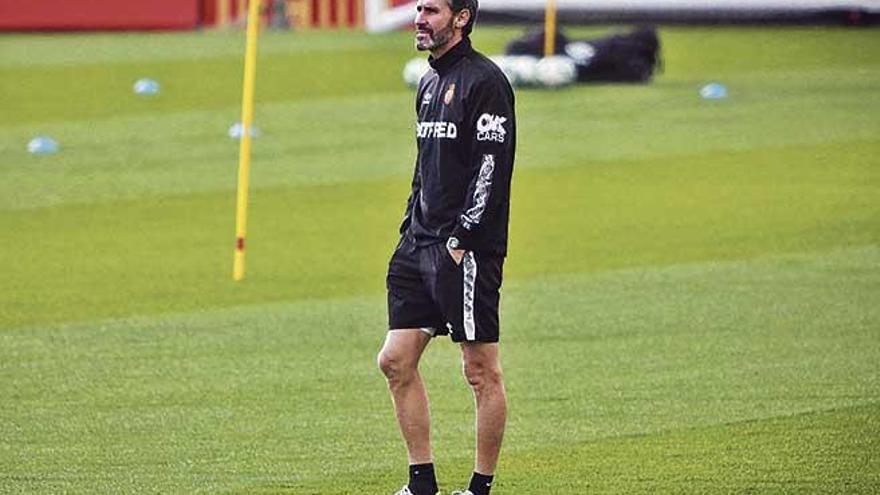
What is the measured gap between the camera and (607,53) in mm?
28734

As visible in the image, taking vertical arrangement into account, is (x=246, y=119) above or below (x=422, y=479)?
above

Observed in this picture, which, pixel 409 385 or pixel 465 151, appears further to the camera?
pixel 409 385

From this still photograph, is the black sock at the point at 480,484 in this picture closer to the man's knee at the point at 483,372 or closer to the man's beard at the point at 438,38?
the man's knee at the point at 483,372

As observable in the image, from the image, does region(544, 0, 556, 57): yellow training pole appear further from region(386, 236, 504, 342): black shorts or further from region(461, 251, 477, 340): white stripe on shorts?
region(461, 251, 477, 340): white stripe on shorts

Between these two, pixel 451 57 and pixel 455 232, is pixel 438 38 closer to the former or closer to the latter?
pixel 451 57

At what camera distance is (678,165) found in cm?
2220

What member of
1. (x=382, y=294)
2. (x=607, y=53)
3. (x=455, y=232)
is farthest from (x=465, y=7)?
(x=607, y=53)

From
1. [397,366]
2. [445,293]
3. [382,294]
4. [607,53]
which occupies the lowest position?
[382,294]

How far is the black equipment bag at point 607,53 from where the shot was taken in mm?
28609

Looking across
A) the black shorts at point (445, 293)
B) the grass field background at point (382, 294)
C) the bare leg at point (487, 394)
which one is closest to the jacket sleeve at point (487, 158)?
the black shorts at point (445, 293)

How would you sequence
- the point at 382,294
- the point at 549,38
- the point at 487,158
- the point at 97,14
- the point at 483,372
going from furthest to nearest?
the point at 97,14, the point at 549,38, the point at 382,294, the point at 483,372, the point at 487,158

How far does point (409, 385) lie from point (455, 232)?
2.28ft

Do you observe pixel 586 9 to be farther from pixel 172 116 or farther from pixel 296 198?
pixel 296 198

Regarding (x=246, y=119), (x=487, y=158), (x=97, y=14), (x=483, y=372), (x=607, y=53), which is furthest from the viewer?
(x=97, y=14)
